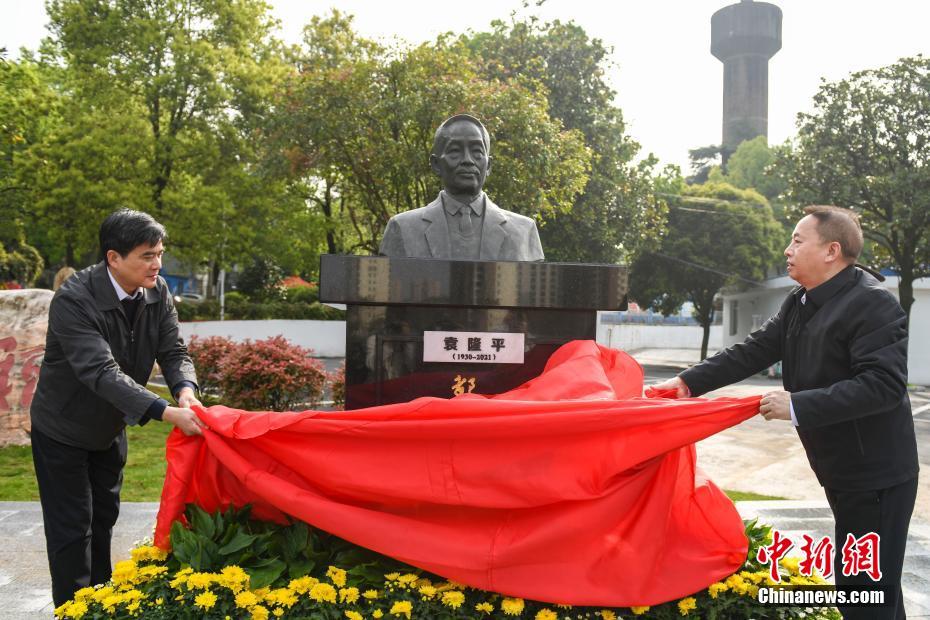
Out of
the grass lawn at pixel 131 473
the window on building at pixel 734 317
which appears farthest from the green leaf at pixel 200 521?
the window on building at pixel 734 317

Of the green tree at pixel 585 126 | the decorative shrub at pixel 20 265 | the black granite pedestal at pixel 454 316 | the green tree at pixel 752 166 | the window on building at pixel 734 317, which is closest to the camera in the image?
the black granite pedestal at pixel 454 316

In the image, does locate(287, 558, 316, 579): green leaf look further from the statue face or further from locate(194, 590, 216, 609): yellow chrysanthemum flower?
the statue face

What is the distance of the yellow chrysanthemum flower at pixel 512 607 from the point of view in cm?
262

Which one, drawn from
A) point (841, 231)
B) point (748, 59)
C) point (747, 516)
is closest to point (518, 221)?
point (841, 231)

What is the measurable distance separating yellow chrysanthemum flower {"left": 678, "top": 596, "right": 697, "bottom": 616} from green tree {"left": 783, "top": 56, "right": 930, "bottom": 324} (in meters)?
17.7

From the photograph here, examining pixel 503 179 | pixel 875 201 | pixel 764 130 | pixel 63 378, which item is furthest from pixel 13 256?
pixel 764 130

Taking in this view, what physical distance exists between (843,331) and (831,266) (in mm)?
284

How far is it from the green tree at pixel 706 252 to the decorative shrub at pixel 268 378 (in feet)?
61.4

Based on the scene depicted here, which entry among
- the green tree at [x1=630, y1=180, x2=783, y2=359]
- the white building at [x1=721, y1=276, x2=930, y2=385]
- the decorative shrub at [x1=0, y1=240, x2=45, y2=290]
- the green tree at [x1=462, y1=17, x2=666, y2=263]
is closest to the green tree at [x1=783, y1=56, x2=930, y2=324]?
the white building at [x1=721, y1=276, x2=930, y2=385]

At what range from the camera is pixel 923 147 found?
58.1 feet

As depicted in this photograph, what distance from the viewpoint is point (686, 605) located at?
269 centimetres

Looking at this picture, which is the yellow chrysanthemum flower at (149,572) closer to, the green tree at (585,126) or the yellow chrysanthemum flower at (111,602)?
the yellow chrysanthemum flower at (111,602)

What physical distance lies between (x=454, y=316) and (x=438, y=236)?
569mm

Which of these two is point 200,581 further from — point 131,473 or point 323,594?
point 131,473
